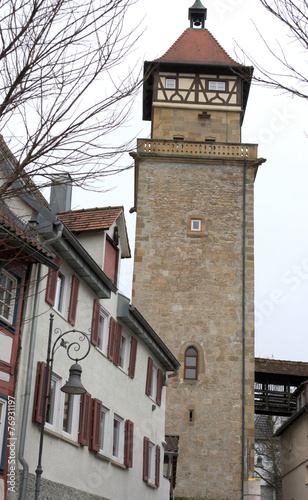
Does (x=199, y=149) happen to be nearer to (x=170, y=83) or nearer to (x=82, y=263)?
(x=170, y=83)

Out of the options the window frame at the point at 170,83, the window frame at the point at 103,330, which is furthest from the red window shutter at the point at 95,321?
the window frame at the point at 170,83

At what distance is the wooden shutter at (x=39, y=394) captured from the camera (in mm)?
12688

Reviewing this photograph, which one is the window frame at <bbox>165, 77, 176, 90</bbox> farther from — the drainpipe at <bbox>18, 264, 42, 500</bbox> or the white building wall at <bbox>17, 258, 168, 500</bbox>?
the drainpipe at <bbox>18, 264, 42, 500</bbox>

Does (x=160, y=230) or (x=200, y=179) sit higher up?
(x=200, y=179)

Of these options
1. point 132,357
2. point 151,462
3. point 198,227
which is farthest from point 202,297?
point 132,357

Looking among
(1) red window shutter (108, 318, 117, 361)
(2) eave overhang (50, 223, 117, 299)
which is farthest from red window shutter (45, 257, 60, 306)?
(1) red window shutter (108, 318, 117, 361)

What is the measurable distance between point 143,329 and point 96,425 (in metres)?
4.11

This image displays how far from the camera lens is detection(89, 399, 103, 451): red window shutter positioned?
15672 mm

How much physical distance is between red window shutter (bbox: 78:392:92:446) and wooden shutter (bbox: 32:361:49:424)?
2254mm

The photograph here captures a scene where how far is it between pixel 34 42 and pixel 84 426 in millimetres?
9698

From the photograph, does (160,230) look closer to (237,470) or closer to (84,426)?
(237,470)

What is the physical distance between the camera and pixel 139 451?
63.6 feet

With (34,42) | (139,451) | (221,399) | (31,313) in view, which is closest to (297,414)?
(221,399)

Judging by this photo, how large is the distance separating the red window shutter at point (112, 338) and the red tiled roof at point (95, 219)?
2088 millimetres
